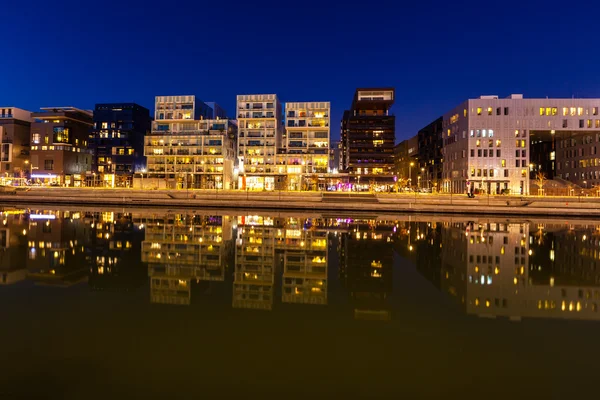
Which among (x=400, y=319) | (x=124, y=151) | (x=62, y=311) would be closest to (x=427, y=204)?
(x=400, y=319)

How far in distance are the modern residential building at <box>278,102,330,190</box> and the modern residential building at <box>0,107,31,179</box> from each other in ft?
287

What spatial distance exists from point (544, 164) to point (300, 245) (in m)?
144

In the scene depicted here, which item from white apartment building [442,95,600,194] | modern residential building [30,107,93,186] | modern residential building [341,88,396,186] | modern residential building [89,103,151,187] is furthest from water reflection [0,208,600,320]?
modern residential building [89,103,151,187]

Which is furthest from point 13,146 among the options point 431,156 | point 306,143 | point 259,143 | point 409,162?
point 409,162

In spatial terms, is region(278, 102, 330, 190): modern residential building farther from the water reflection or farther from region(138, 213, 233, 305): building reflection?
the water reflection

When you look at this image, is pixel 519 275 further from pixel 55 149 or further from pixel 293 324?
pixel 55 149

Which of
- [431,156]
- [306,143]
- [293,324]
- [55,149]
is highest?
[306,143]

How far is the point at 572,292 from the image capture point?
48.5 feet

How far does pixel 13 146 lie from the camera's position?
12962 cm

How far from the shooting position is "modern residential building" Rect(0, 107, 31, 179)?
12925 centimetres

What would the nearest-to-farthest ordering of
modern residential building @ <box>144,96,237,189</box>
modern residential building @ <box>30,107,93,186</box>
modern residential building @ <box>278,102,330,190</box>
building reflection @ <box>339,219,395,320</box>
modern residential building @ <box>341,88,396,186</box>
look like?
building reflection @ <box>339,219,395,320</box>, modern residential building @ <box>144,96,237,189</box>, modern residential building @ <box>278,102,330,190</box>, modern residential building @ <box>30,107,93,186</box>, modern residential building @ <box>341,88,396,186</box>

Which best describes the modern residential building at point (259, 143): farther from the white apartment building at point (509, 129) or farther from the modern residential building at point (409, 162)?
the white apartment building at point (509, 129)

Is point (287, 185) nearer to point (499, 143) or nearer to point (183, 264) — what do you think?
point (499, 143)

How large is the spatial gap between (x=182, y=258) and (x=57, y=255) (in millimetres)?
6412
